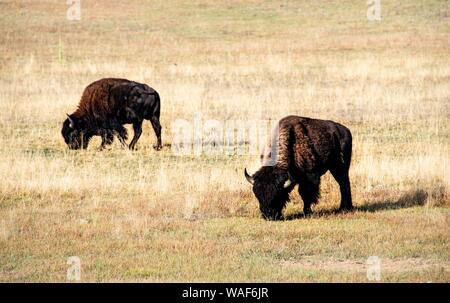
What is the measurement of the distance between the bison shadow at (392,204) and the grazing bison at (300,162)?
26 cm

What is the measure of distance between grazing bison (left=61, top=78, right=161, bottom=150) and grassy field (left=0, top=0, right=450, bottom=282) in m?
0.39

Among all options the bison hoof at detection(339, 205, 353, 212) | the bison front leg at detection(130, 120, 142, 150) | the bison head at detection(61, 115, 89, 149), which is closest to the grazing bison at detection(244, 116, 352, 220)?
the bison hoof at detection(339, 205, 353, 212)

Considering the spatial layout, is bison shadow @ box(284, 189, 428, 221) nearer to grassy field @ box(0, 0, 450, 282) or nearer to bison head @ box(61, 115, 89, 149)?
grassy field @ box(0, 0, 450, 282)

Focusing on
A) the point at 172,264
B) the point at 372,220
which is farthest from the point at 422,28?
the point at 172,264

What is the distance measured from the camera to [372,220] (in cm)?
1245

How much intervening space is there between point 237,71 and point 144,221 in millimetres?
18920

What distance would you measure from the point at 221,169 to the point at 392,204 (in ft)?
11.8

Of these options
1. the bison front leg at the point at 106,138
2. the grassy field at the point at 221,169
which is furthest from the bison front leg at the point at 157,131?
the bison front leg at the point at 106,138

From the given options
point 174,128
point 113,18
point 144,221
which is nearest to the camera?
point 144,221

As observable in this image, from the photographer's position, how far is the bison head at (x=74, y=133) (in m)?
18.5

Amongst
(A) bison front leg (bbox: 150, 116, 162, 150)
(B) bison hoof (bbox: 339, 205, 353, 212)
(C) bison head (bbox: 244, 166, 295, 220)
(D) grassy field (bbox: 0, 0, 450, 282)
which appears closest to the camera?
(D) grassy field (bbox: 0, 0, 450, 282)

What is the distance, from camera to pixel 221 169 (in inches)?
631

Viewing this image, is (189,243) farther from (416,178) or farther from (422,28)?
(422,28)

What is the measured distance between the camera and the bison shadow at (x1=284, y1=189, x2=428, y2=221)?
13.0 metres
